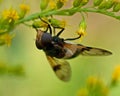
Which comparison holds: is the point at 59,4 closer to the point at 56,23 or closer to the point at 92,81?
the point at 56,23

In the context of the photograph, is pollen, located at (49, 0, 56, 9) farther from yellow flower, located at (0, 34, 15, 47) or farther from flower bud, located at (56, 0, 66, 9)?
yellow flower, located at (0, 34, 15, 47)

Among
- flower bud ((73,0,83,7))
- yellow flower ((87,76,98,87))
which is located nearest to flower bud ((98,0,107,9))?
flower bud ((73,0,83,7))

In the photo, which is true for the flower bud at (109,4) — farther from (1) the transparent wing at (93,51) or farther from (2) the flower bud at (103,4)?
(1) the transparent wing at (93,51)

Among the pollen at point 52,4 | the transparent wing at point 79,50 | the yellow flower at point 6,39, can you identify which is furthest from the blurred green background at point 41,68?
the pollen at point 52,4

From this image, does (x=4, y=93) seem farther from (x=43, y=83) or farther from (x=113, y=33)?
(x=113, y=33)

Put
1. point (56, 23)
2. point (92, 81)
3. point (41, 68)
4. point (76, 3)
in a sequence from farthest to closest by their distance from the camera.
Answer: point (41, 68) < point (92, 81) < point (56, 23) < point (76, 3)

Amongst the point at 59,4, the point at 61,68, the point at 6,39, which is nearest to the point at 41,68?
the point at 61,68
